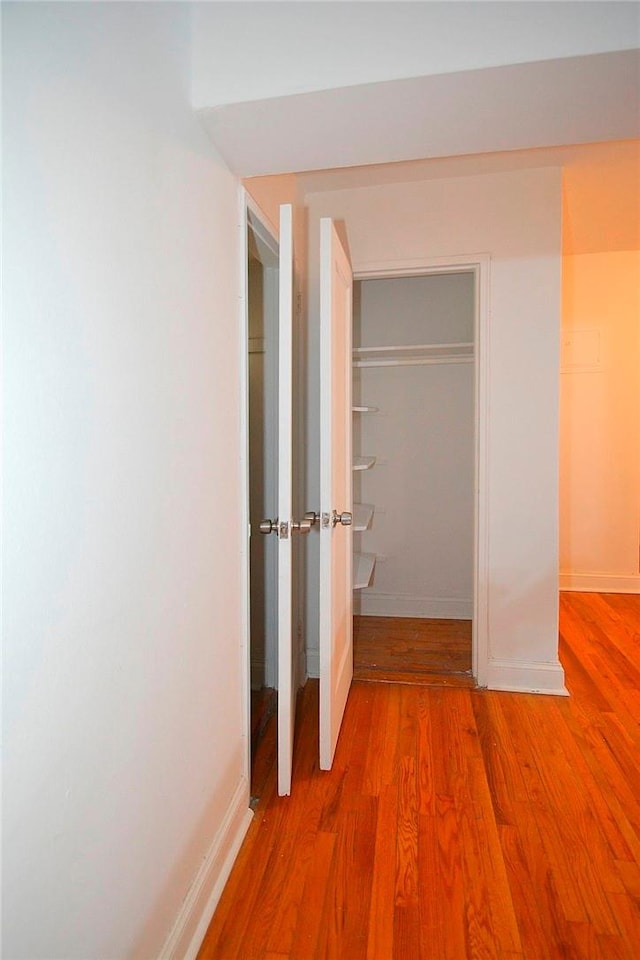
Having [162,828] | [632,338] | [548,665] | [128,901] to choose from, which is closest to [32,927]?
[128,901]

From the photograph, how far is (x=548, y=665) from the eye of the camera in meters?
2.72

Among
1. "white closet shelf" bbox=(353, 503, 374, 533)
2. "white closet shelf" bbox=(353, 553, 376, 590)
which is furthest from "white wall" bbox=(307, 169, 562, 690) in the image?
"white closet shelf" bbox=(353, 503, 374, 533)

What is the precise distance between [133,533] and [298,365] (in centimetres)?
176

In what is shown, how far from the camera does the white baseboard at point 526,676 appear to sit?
2.71 meters

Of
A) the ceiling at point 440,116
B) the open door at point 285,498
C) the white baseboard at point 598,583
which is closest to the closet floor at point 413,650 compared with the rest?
the open door at point 285,498

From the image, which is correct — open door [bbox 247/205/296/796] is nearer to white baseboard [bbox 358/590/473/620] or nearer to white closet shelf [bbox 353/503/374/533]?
white closet shelf [bbox 353/503/374/533]

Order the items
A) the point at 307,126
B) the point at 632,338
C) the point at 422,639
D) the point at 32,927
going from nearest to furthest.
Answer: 1. the point at 32,927
2. the point at 307,126
3. the point at 422,639
4. the point at 632,338

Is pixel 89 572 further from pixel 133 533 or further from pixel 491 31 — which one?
pixel 491 31

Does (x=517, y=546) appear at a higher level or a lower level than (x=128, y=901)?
higher

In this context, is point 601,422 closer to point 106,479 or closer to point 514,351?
point 514,351

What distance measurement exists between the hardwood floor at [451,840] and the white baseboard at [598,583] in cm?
197

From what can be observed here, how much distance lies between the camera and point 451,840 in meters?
1.73

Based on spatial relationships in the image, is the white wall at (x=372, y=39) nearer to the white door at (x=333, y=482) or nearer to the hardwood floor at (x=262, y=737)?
the white door at (x=333, y=482)

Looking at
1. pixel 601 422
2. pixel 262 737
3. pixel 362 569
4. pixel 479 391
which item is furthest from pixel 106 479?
pixel 601 422
